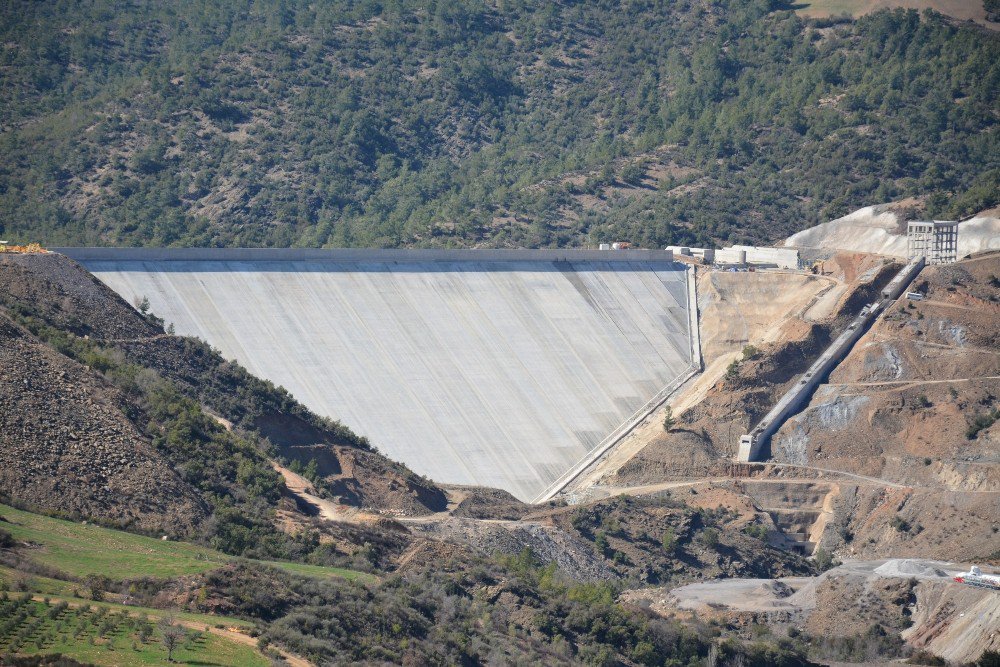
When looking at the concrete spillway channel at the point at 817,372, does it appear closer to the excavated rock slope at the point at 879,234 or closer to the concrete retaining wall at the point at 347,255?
the excavated rock slope at the point at 879,234

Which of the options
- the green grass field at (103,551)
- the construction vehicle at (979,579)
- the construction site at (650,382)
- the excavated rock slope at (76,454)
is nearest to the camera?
the green grass field at (103,551)

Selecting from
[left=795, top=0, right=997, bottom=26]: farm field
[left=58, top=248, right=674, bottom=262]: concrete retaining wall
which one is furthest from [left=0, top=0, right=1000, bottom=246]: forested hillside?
[left=58, top=248, right=674, bottom=262]: concrete retaining wall

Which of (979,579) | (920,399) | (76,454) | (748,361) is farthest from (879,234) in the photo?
(76,454)

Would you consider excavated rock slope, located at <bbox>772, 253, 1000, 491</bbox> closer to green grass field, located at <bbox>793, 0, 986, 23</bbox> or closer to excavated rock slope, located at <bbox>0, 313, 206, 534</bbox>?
excavated rock slope, located at <bbox>0, 313, 206, 534</bbox>

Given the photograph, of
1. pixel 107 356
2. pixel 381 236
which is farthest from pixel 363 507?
pixel 381 236

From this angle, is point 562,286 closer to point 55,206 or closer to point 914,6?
point 55,206

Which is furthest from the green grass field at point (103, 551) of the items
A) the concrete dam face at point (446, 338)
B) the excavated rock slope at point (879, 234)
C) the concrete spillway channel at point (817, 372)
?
the excavated rock slope at point (879, 234)
